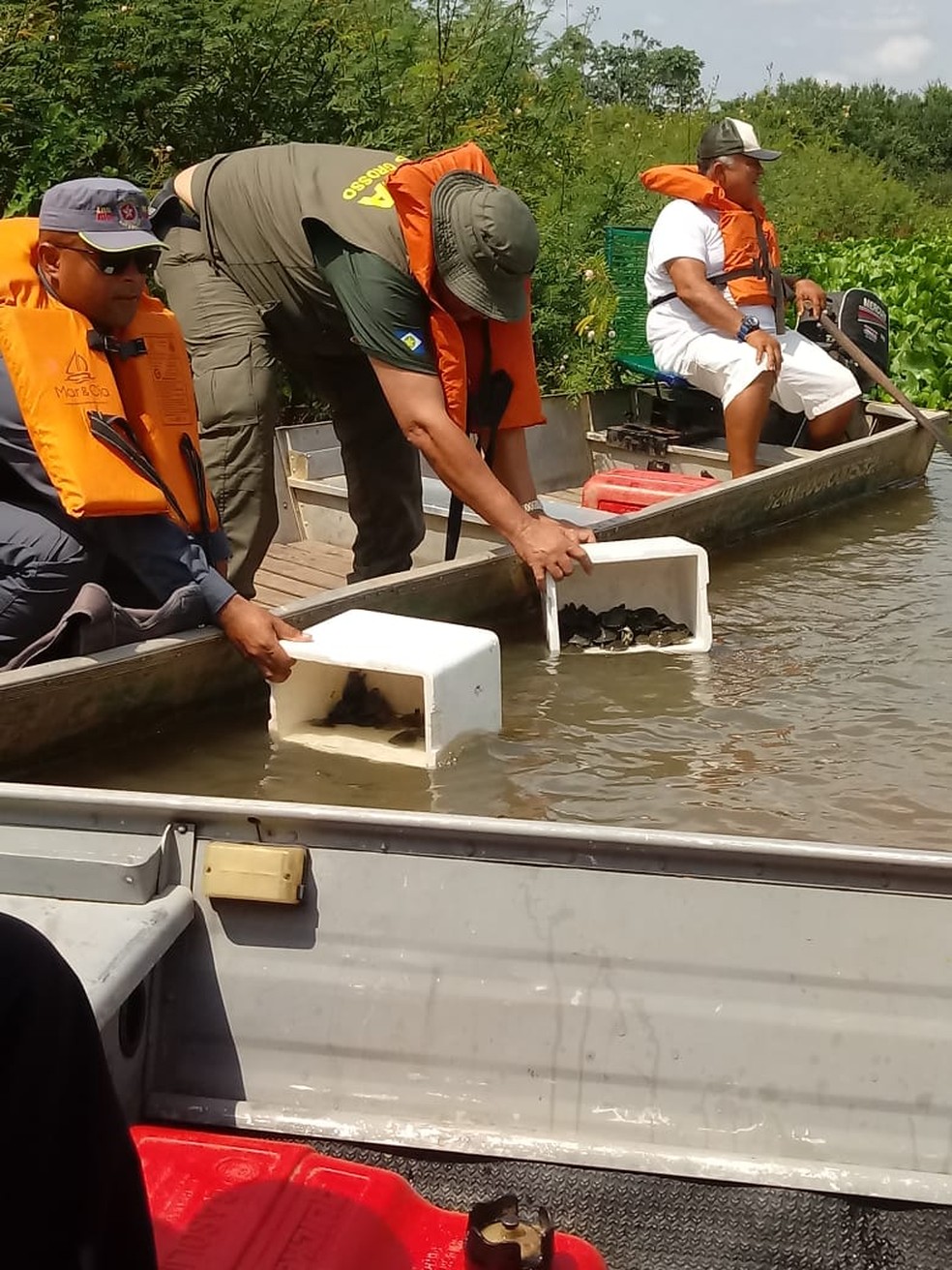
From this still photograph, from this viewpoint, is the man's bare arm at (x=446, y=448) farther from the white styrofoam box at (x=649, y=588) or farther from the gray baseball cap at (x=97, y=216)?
the gray baseball cap at (x=97, y=216)

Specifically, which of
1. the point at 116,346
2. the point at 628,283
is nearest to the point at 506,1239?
the point at 116,346

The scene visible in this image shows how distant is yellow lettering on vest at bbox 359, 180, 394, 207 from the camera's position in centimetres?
393

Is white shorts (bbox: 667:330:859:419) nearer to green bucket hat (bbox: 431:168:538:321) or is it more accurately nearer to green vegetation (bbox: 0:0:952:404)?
green vegetation (bbox: 0:0:952:404)

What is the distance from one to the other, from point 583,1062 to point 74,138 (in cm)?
623

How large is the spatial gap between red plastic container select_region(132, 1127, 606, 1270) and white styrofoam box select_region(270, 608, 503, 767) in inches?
63.6

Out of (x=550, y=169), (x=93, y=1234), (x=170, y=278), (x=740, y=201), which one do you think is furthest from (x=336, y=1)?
(x=93, y=1234)

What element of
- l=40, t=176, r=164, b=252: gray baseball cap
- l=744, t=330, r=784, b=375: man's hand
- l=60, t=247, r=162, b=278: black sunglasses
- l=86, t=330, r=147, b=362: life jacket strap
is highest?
l=40, t=176, r=164, b=252: gray baseball cap

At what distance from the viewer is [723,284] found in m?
6.62

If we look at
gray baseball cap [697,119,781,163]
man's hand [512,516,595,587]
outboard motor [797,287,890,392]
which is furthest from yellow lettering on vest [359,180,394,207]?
outboard motor [797,287,890,392]

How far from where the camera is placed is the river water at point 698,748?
3.41 meters

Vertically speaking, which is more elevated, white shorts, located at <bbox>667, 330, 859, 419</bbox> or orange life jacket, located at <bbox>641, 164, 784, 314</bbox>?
orange life jacket, located at <bbox>641, 164, 784, 314</bbox>

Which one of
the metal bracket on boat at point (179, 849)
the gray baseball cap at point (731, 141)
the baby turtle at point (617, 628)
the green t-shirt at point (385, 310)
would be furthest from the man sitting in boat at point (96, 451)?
the gray baseball cap at point (731, 141)

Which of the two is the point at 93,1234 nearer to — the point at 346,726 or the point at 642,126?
the point at 346,726

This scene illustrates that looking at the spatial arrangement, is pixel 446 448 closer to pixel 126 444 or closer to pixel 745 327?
pixel 126 444
